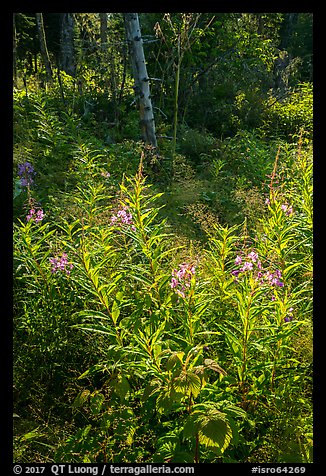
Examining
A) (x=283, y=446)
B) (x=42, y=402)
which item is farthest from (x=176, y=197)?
(x=283, y=446)

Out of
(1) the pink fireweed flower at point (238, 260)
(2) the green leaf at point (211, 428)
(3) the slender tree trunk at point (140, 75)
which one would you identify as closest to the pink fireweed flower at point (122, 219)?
(1) the pink fireweed flower at point (238, 260)

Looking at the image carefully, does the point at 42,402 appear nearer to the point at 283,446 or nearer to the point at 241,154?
the point at 283,446

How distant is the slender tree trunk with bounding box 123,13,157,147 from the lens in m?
5.89

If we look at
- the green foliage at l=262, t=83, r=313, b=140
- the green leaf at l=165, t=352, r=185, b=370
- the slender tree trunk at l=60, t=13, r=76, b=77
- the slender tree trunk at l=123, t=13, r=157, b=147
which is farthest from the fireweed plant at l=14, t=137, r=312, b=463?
the slender tree trunk at l=60, t=13, r=76, b=77

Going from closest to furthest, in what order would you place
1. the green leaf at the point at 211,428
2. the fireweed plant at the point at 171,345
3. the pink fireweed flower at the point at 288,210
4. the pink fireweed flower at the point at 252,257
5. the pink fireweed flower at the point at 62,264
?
the green leaf at the point at 211,428 → the fireweed plant at the point at 171,345 → the pink fireweed flower at the point at 252,257 → the pink fireweed flower at the point at 62,264 → the pink fireweed flower at the point at 288,210

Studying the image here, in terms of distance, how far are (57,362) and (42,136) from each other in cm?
387

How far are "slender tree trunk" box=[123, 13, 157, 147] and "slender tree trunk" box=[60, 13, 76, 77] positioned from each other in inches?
182

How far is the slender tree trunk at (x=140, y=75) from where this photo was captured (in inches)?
232

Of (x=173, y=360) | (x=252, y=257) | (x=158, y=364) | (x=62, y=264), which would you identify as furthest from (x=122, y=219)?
(x=173, y=360)

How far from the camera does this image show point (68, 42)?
10383 mm

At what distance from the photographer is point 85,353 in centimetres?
280

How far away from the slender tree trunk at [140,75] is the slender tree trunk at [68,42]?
4617 mm

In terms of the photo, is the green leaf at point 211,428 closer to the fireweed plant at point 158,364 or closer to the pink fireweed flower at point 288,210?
the fireweed plant at point 158,364

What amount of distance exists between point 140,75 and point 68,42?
5.08 metres
